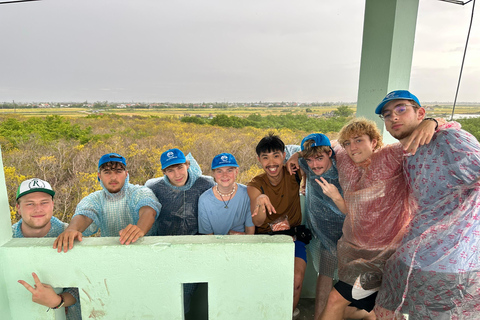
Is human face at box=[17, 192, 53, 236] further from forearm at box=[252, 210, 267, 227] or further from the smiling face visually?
forearm at box=[252, 210, 267, 227]

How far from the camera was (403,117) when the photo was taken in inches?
62.2

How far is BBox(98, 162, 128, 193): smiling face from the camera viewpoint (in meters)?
2.02

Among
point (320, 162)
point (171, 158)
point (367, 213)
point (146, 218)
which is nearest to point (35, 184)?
point (146, 218)

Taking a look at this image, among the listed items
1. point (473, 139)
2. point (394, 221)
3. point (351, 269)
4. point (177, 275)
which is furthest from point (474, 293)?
point (177, 275)

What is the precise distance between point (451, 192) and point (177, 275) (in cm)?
139

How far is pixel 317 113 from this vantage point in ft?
59.4

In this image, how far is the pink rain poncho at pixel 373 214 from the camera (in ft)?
5.52

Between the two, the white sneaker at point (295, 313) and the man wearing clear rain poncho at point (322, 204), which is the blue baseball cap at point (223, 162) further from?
the white sneaker at point (295, 313)

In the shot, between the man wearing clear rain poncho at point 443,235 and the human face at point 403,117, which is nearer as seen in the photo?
the man wearing clear rain poncho at point 443,235

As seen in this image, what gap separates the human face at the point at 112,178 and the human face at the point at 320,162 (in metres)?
1.40

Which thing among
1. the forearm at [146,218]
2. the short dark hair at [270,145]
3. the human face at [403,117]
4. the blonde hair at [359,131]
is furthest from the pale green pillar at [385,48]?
the forearm at [146,218]

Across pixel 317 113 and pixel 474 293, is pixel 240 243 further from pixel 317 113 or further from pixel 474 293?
pixel 317 113

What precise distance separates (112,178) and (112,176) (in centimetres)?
1

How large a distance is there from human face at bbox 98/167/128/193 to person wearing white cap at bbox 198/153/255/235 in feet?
2.01
